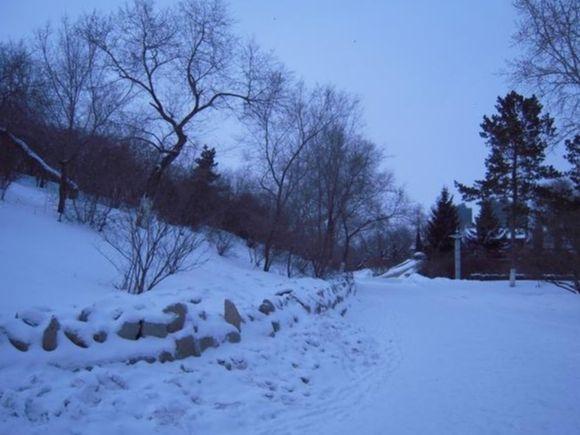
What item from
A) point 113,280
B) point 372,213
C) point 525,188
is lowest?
point 113,280

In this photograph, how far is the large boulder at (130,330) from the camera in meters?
4.43

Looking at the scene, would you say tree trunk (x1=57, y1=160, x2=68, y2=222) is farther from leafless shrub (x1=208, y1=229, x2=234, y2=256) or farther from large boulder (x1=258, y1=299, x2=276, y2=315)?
large boulder (x1=258, y1=299, x2=276, y2=315)

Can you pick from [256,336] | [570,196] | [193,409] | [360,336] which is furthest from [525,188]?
[193,409]

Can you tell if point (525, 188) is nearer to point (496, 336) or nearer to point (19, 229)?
point (496, 336)

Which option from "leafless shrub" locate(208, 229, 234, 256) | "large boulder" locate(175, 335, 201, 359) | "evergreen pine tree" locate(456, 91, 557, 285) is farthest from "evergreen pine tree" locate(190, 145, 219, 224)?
"evergreen pine tree" locate(456, 91, 557, 285)

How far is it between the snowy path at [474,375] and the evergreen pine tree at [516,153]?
1384cm

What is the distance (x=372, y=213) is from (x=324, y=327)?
67.3ft

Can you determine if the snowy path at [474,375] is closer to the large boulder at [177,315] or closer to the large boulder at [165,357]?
the large boulder at [165,357]

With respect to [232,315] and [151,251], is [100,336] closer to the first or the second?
[232,315]

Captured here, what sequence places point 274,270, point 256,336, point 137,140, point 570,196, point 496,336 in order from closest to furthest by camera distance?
point 256,336
point 496,336
point 137,140
point 274,270
point 570,196

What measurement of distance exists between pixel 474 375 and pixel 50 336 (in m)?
5.07

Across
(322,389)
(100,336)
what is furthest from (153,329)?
(322,389)

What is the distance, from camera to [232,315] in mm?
5754

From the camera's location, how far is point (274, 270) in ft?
59.1
